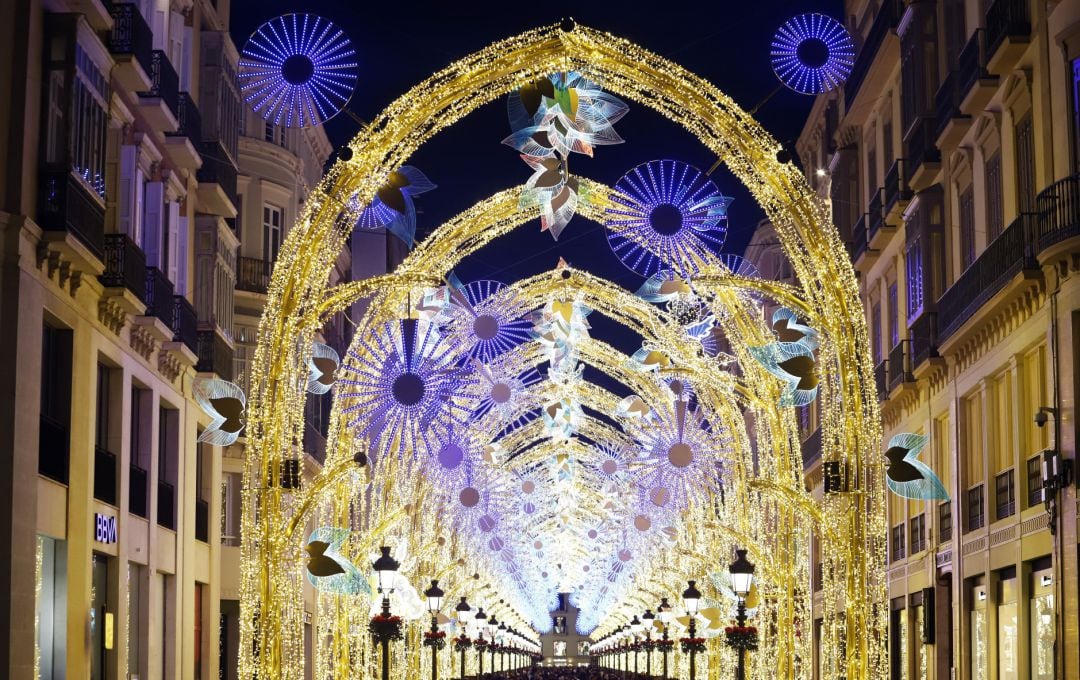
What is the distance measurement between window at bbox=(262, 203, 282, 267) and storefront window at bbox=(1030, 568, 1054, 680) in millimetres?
25752

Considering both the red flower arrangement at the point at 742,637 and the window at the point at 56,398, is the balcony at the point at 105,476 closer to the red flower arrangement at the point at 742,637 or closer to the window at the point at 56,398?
the window at the point at 56,398

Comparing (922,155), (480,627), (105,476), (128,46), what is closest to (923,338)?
(922,155)

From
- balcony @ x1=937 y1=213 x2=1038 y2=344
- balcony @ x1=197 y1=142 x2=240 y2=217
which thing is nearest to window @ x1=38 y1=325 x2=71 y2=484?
balcony @ x1=197 y1=142 x2=240 y2=217

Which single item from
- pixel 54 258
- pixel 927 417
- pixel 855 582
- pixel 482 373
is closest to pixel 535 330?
pixel 482 373

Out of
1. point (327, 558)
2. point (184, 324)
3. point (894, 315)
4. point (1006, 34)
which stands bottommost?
point (327, 558)

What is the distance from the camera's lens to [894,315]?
135ft

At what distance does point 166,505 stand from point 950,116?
696 inches

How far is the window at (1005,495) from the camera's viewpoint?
98.0 ft

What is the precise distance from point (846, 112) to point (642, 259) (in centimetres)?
2091

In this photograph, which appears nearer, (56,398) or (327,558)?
(327,558)

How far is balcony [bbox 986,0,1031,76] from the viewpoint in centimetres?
2655

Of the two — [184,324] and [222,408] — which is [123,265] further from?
[222,408]

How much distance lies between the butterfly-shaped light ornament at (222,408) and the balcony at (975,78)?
14.6 m

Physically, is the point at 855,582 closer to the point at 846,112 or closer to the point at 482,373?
the point at 482,373
